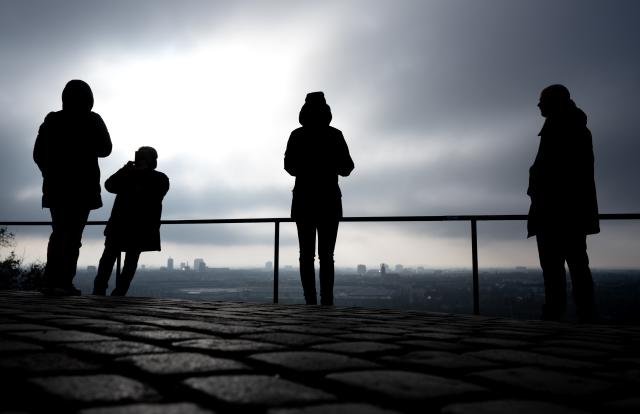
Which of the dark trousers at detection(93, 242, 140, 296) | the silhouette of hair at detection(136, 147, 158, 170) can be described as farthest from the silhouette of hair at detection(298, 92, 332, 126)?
the dark trousers at detection(93, 242, 140, 296)

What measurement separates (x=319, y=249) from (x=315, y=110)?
1.47 meters

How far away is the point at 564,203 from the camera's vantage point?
4.73m

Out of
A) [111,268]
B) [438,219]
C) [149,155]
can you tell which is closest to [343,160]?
[438,219]

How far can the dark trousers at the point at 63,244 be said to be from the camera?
17.6 ft

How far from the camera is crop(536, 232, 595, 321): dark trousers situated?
458cm

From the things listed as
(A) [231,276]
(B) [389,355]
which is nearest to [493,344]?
(B) [389,355]

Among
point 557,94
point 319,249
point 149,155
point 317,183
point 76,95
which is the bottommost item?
point 319,249

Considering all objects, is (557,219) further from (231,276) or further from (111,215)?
(231,276)

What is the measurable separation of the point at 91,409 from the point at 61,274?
189 inches

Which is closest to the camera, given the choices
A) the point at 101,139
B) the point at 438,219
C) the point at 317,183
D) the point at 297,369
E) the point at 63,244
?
the point at 297,369

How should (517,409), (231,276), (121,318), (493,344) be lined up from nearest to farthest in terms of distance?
(517,409)
(493,344)
(121,318)
(231,276)

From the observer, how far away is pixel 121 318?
330cm

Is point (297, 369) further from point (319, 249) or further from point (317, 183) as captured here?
point (317, 183)

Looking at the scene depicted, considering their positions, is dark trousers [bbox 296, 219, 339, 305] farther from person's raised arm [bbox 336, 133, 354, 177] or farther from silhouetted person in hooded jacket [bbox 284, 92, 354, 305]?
person's raised arm [bbox 336, 133, 354, 177]
